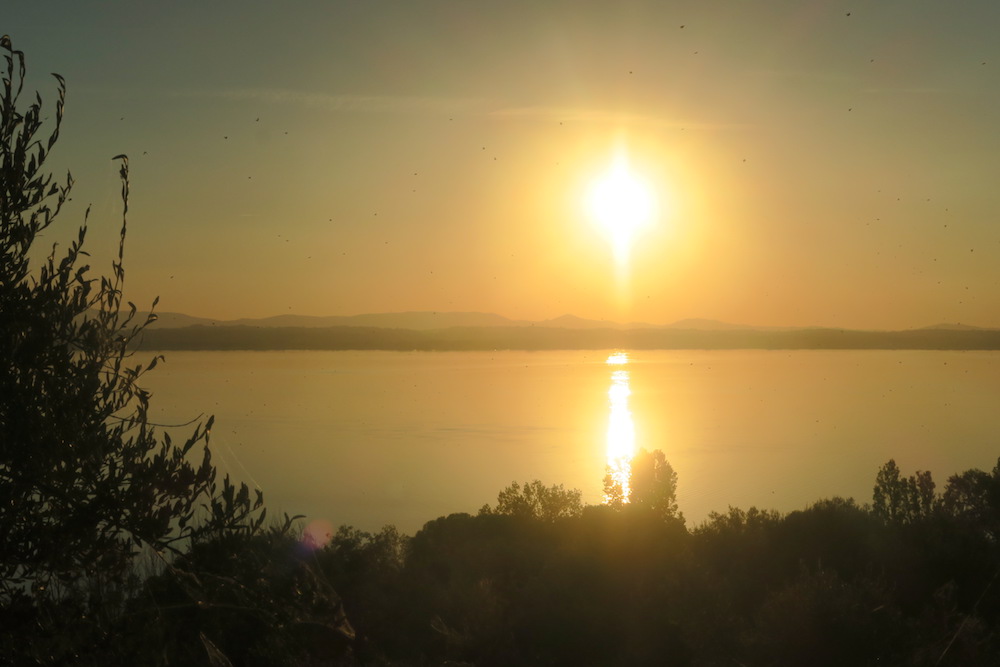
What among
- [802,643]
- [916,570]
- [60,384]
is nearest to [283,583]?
[60,384]

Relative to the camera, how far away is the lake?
2967 cm

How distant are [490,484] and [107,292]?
28.6 metres

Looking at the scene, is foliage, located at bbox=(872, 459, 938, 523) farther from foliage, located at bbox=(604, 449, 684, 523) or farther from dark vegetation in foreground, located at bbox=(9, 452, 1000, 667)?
foliage, located at bbox=(604, 449, 684, 523)

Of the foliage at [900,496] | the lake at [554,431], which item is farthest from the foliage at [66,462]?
the foliage at [900,496]

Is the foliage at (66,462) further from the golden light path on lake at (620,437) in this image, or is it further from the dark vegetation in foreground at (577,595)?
the golden light path on lake at (620,437)

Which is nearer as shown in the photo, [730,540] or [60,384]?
[60,384]

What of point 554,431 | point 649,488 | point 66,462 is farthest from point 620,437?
point 66,462

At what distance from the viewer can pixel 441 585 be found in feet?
49.0

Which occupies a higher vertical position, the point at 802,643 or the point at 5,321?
the point at 5,321

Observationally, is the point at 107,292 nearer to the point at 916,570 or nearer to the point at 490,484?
the point at 916,570

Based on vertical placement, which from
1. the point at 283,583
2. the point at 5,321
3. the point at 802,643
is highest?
the point at 5,321

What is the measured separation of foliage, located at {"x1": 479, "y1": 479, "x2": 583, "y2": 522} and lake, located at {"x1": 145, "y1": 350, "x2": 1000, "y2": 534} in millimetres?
4445

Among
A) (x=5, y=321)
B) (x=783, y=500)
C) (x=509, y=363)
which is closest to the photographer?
(x=5, y=321)

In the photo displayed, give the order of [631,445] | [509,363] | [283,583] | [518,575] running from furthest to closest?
[509,363]
[631,445]
[518,575]
[283,583]
